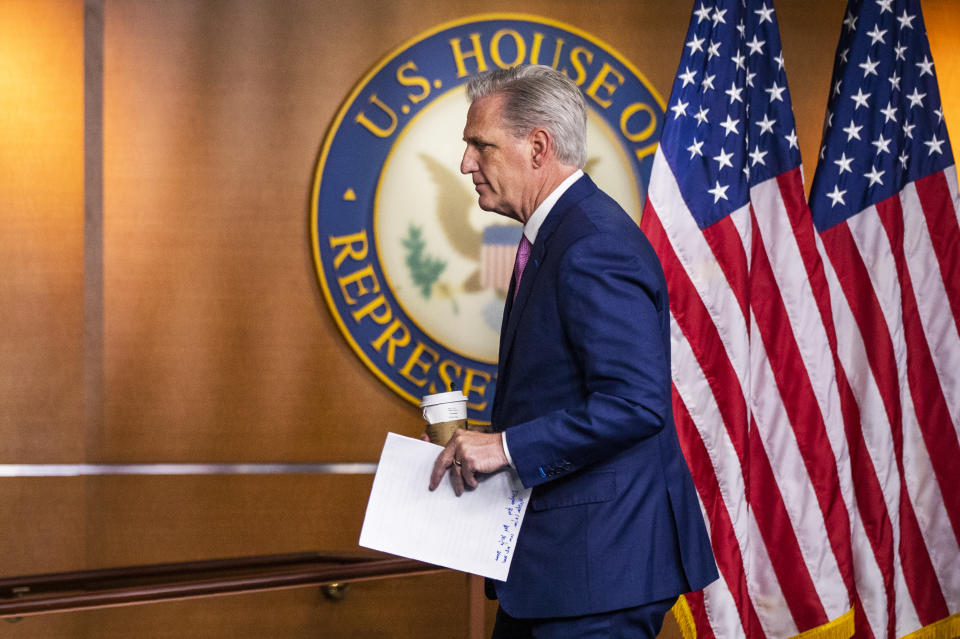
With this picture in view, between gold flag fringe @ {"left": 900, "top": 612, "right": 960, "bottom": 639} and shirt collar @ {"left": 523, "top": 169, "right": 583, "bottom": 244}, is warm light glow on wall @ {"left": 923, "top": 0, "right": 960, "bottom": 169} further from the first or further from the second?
shirt collar @ {"left": 523, "top": 169, "right": 583, "bottom": 244}

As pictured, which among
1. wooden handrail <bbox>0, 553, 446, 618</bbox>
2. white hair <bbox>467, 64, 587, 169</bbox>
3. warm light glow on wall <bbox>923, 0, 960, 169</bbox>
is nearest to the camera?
white hair <bbox>467, 64, 587, 169</bbox>

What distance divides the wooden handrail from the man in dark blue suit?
685 mm

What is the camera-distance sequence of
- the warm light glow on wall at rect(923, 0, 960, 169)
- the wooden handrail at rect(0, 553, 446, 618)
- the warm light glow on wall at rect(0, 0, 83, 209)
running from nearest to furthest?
1. the wooden handrail at rect(0, 553, 446, 618)
2. the warm light glow on wall at rect(0, 0, 83, 209)
3. the warm light glow on wall at rect(923, 0, 960, 169)

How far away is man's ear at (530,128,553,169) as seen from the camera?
1635mm

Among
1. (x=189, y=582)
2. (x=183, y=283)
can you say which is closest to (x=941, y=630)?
(x=189, y=582)

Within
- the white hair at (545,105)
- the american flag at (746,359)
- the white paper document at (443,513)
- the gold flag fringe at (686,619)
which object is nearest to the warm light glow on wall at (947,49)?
the american flag at (746,359)

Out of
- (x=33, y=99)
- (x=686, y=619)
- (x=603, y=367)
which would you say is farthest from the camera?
(x=33, y=99)

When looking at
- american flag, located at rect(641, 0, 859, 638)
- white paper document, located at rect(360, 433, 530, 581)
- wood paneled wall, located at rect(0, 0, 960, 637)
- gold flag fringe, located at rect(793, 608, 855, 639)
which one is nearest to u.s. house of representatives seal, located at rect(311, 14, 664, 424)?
wood paneled wall, located at rect(0, 0, 960, 637)

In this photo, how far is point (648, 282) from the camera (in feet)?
4.91

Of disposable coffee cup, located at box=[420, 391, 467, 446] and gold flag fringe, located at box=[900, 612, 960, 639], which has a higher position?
disposable coffee cup, located at box=[420, 391, 467, 446]

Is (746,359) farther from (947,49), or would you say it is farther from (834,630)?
(947,49)

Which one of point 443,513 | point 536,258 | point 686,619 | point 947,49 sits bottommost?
point 686,619

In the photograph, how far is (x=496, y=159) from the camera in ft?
5.44

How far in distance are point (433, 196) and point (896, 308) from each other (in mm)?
1464
